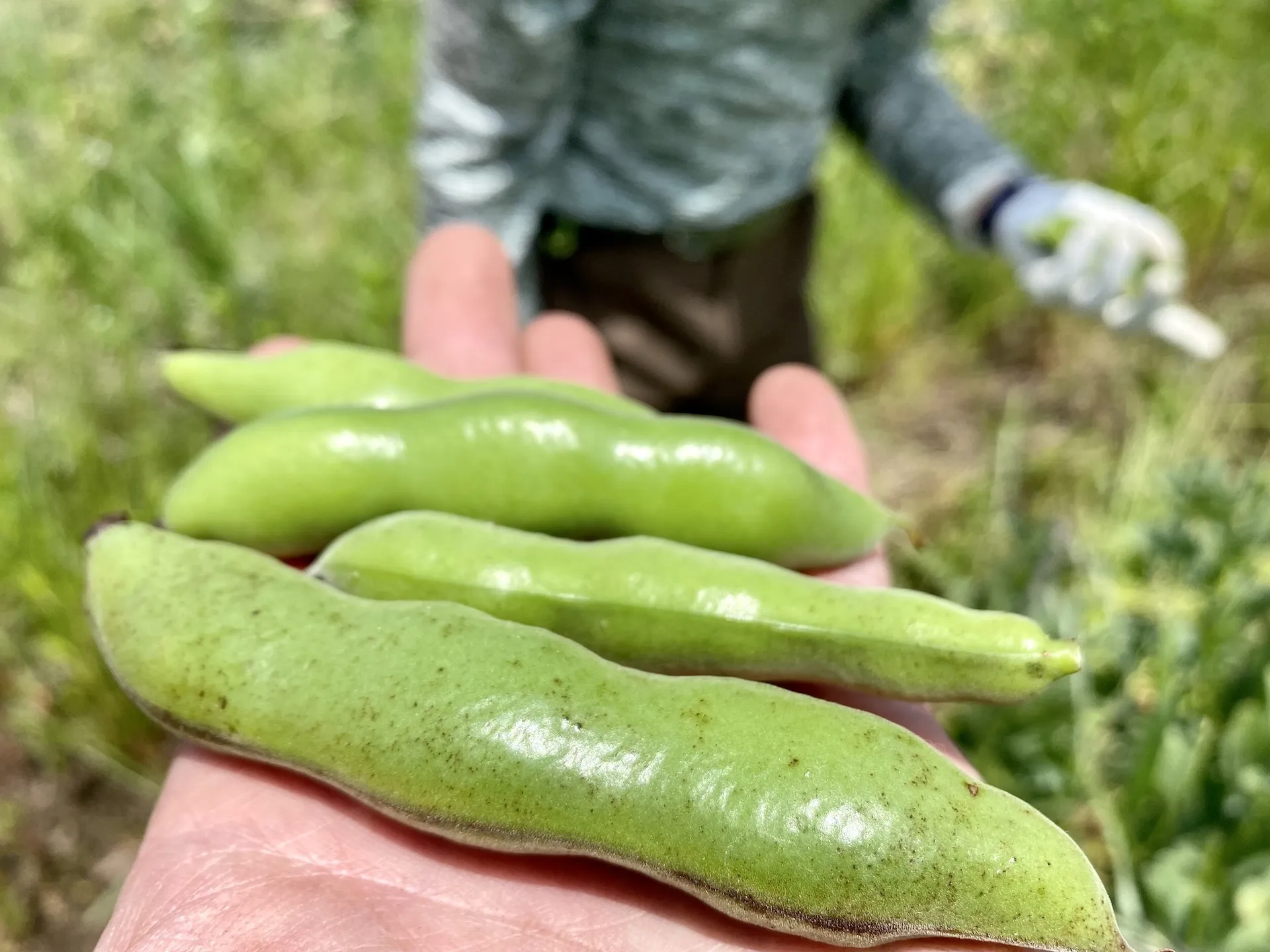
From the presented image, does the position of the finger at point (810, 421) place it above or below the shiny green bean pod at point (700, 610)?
below

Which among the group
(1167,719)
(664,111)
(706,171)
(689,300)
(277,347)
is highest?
(664,111)

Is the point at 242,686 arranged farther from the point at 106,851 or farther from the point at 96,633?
the point at 106,851

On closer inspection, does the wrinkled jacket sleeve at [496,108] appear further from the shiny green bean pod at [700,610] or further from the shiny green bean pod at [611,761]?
the shiny green bean pod at [611,761]

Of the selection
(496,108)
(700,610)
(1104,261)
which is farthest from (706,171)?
(700,610)

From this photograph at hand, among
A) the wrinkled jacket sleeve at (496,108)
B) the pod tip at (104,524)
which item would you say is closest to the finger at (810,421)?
the wrinkled jacket sleeve at (496,108)

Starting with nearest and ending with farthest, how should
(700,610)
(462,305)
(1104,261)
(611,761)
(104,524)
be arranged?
(611,761) < (700,610) < (104,524) < (462,305) < (1104,261)

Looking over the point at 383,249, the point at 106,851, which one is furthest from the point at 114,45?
Result: the point at 106,851

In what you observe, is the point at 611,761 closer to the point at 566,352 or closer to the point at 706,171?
the point at 566,352
